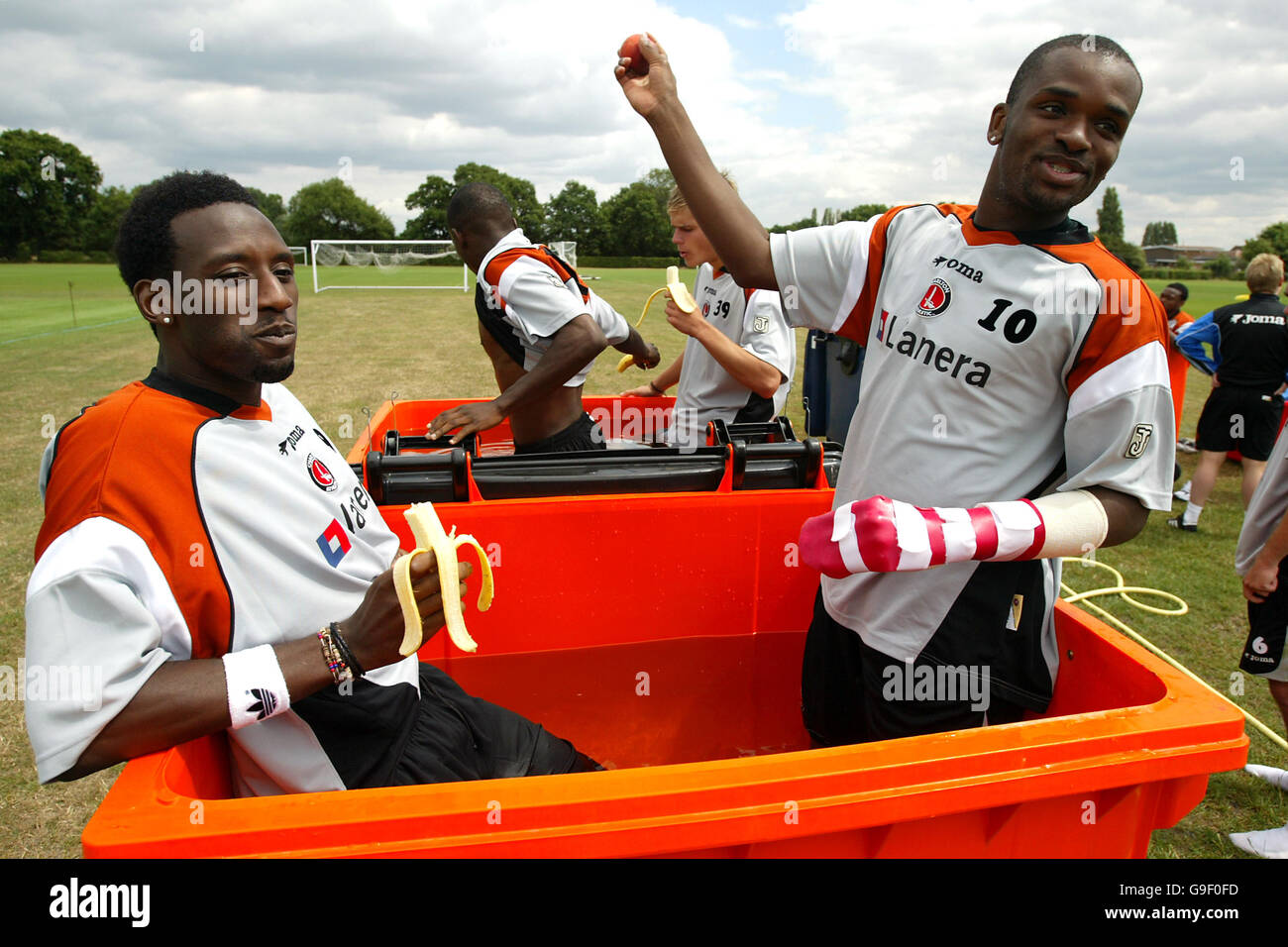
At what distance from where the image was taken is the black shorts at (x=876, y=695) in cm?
178

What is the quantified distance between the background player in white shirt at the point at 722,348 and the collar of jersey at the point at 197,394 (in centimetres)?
201

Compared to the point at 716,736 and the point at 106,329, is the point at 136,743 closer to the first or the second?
the point at 716,736

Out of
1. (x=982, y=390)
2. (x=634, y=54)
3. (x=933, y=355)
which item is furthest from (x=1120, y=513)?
(x=634, y=54)

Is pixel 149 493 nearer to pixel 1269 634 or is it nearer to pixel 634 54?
pixel 634 54

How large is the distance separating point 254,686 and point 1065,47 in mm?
1993

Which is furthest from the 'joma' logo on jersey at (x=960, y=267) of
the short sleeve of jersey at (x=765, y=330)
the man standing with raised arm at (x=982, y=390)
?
the short sleeve of jersey at (x=765, y=330)

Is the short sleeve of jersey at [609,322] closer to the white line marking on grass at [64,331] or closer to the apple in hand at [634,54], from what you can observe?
the apple in hand at [634,54]

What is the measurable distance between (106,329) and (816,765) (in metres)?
21.1

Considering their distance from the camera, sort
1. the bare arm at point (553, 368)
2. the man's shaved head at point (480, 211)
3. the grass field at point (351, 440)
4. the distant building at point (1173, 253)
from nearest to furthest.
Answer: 1. the grass field at point (351, 440)
2. the bare arm at point (553, 368)
3. the man's shaved head at point (480, 211)
4. the distant building at point (1173, 253)

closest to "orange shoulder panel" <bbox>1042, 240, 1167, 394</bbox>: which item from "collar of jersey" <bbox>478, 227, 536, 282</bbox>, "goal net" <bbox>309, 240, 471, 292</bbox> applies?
"collar of jersey" <bbox>478, 227, 536, 282</bbox>

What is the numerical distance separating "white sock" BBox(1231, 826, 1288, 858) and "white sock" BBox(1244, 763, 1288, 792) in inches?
15.1

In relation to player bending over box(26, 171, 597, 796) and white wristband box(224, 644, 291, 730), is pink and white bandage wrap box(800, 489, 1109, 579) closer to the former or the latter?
player bending over box(26, 171, 597, 796)

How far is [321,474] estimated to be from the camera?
171 cm
